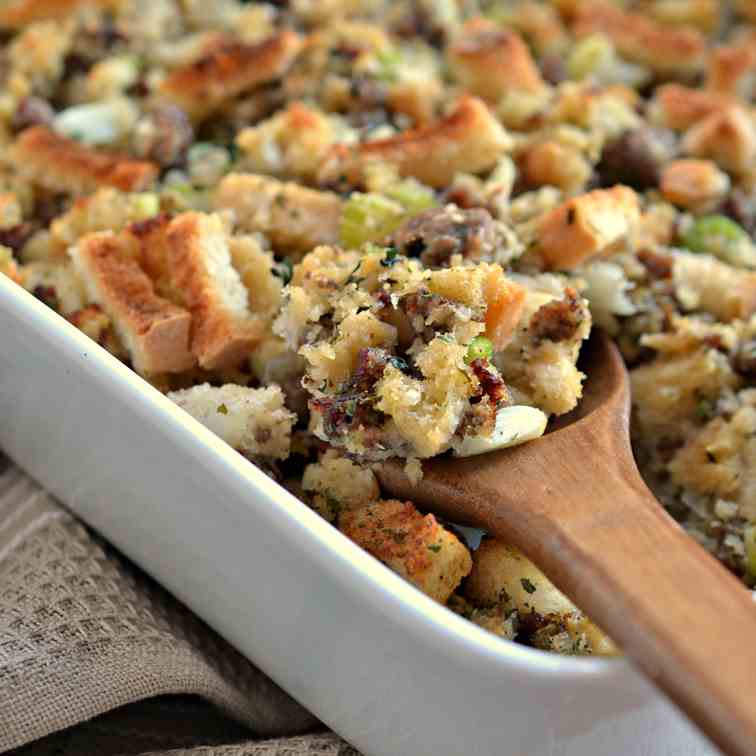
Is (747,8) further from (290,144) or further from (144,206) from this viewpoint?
(144,206)

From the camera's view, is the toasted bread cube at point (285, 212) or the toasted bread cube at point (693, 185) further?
the toasted bread cube at point (693, 185)

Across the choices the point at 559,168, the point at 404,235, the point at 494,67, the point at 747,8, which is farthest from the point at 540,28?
the point at 404,235

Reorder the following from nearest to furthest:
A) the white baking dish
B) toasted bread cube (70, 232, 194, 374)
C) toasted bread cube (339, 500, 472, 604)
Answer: the white baking dish
toasted bread cube (339, 500, 472, 604)
toasted bread cube (70, 232, 194, 374)

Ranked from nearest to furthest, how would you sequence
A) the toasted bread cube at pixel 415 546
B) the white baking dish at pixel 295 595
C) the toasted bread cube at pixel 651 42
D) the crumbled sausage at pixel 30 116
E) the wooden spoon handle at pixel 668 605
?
1. the wooden spoon handle at pixel 668 605
2. the white baking dish at pixel 295 595
3. the toasted bread cube at pixel 415 546
4. the crumbled sausage at pixel 30 116
5. the toasted bread cube at pixel 651 42

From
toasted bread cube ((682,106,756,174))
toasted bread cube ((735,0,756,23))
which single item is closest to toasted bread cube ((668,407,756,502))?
toasted bread cube ((682,106,756,174))

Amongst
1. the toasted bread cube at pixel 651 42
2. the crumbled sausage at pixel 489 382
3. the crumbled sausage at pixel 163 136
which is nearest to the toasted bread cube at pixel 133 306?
the crumbled sausage at pixel 163 136

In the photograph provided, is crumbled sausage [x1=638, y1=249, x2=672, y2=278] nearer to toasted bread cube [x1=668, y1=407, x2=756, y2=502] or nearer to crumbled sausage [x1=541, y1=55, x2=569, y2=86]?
→ toasted bread cube [x1=668, y1=407, x2=756, y2=502]

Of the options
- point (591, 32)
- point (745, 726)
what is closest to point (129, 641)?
point (745, 726)

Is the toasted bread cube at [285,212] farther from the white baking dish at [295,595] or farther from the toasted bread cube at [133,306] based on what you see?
the white baking dish at [295,595]
